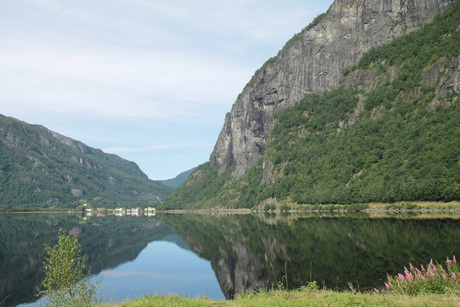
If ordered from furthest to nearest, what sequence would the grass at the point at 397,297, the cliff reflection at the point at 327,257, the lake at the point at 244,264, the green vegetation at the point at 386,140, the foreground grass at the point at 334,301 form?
the green vegetation at the point at 386,140, the lake at the point at 244,264, the cliff reflection at the point at 327,257, the grass at the point at 397,297, the foreground grass at the point at 334,301

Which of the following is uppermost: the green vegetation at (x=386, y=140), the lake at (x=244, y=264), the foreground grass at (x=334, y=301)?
the green vegetation at (x=386, y=140)

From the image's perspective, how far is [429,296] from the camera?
15.1m

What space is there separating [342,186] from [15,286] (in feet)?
372

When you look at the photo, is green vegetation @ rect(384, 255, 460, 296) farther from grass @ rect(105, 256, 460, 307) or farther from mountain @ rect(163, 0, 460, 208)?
mountain @ rect(163, 0, 460, 208)

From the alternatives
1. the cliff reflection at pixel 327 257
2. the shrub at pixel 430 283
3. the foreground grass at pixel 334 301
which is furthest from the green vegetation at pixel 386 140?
the foreground grass at pixel 334 301

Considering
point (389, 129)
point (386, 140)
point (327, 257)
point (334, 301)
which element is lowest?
point (327, 257)

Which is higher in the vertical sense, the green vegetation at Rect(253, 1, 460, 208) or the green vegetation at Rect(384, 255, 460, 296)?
the green vegetation at Rect(253, 1, 460, 208)

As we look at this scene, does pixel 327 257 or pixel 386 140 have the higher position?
pixel 386 140

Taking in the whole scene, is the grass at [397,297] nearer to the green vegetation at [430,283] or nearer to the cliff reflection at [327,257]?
the green vegetation at [430,283]


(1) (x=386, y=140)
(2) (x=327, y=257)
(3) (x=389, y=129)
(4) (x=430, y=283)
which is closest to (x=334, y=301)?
(4) (x=430, y=283)

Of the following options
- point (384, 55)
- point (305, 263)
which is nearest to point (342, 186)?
point (384, 55)

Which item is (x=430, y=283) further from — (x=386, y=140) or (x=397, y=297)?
(x=386, y=140)

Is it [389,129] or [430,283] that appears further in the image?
[389,129]

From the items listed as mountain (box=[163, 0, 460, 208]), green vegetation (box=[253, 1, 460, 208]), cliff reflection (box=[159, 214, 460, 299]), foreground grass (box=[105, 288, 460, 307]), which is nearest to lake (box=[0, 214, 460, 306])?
cliff reflection (box=[159, 214, 460, 299])
